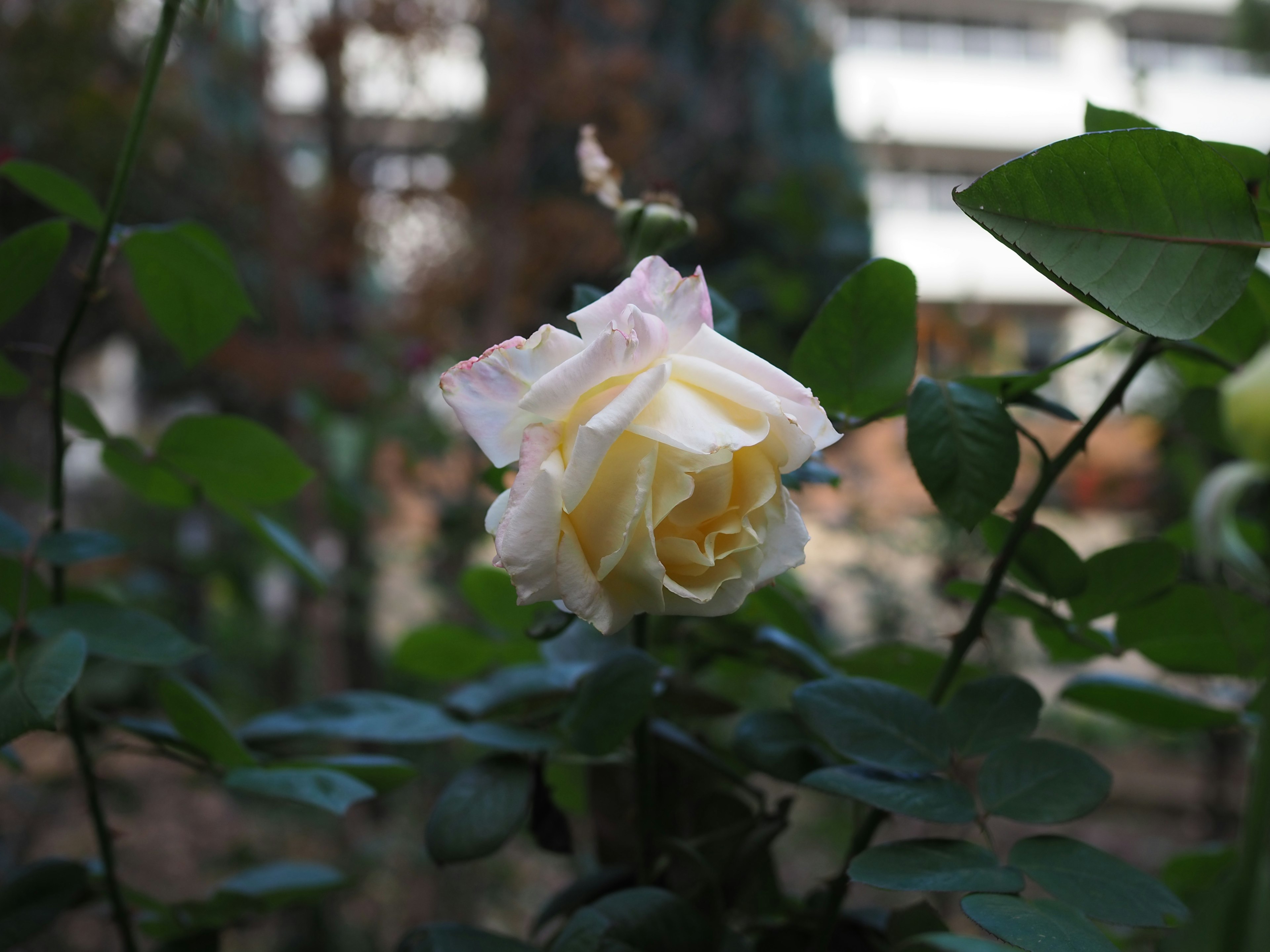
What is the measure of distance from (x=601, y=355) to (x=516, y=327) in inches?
57.7

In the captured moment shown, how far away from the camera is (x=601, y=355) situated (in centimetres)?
21

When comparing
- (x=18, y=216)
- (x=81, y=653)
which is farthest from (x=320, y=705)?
(x=18, y=216)

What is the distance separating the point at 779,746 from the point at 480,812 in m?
0.11

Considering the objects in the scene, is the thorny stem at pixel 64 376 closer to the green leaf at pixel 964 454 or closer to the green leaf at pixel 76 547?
the green leaf at pixel 76 547

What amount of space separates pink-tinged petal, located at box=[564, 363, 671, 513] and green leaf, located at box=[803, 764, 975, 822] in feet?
0.39

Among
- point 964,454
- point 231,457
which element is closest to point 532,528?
point 964,454

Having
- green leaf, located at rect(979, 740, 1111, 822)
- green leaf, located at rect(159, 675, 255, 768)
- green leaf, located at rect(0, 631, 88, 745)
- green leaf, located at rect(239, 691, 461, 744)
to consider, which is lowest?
green leaf, located at rect(239, 691, 461, 744)

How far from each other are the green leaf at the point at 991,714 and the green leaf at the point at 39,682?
10.6 inches

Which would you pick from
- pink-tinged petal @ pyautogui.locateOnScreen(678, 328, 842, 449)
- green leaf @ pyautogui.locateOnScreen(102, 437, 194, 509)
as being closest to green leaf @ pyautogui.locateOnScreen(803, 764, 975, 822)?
pink-tinged petal @ pyautogui.locateOnScreen(678, 328, 842, 449)

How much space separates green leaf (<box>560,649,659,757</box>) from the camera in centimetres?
29

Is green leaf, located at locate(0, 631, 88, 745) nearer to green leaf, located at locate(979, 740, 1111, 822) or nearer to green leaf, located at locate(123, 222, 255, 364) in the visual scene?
green leaf, located at locate(123, 222, 255, 364)

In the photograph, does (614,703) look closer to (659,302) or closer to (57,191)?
(659,302)

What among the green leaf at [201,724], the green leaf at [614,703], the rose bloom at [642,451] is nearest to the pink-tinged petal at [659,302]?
the rose bloom at [642,451]

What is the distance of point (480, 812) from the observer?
0.31 m
